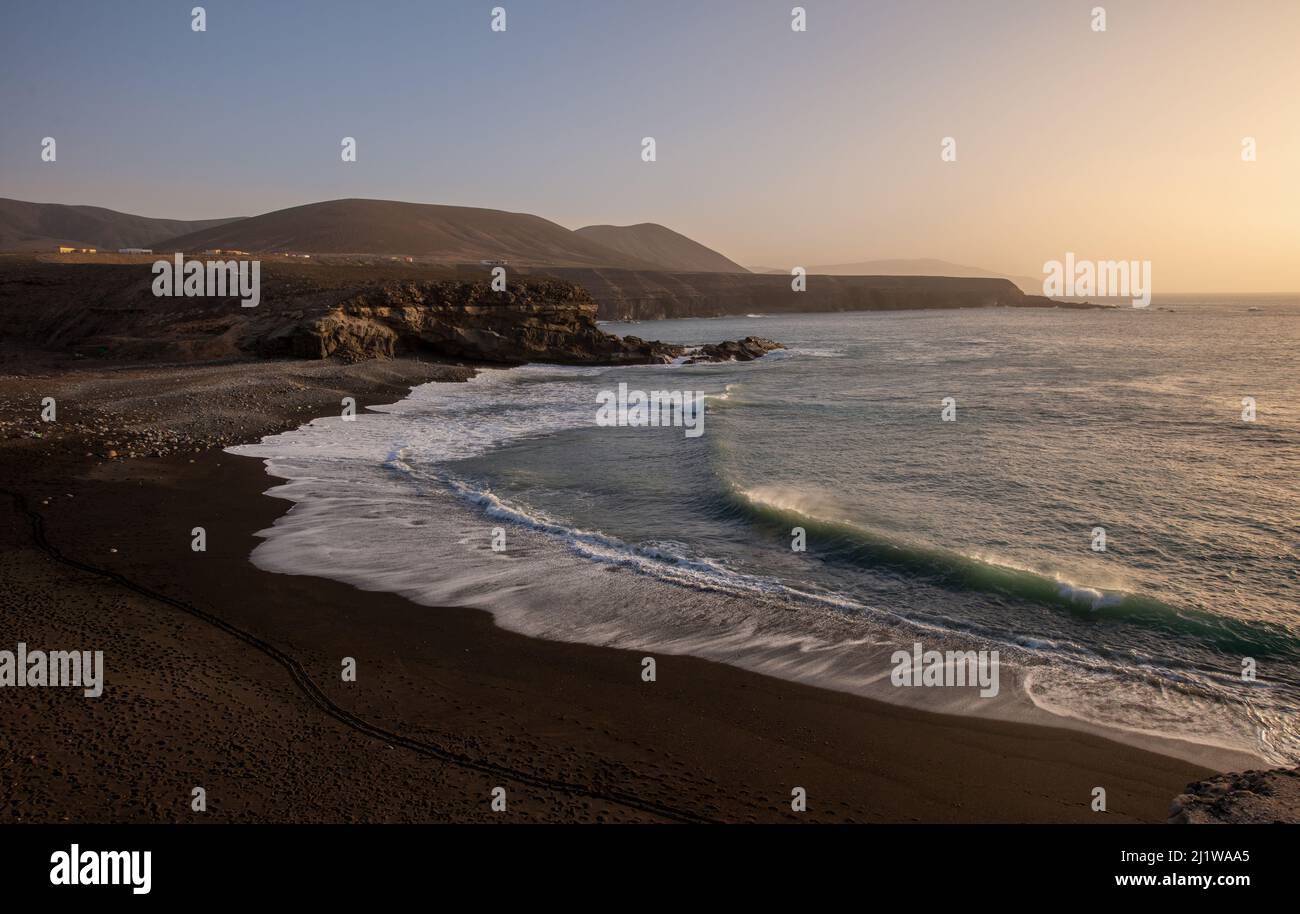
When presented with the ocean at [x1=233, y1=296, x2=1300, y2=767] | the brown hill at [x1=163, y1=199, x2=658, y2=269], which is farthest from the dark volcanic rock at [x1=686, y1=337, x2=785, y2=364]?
the brown hill at [x1=163, y1=199, x2=658, y2=269]

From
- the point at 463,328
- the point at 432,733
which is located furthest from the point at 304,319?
the point at 432,733

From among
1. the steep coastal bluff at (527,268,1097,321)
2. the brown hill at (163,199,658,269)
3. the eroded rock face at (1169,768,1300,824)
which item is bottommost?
the eroded rock face at (1169,768,1300,824)

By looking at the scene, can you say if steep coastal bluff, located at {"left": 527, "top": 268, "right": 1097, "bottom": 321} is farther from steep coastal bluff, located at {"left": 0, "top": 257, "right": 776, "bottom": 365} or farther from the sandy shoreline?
the sandy shoreline

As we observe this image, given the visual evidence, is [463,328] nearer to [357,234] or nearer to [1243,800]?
[1243,800]

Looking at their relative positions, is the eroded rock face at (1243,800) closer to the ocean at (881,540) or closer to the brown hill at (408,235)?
the ocean at (881,540)

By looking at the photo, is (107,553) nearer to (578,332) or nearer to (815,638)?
(815,638)
